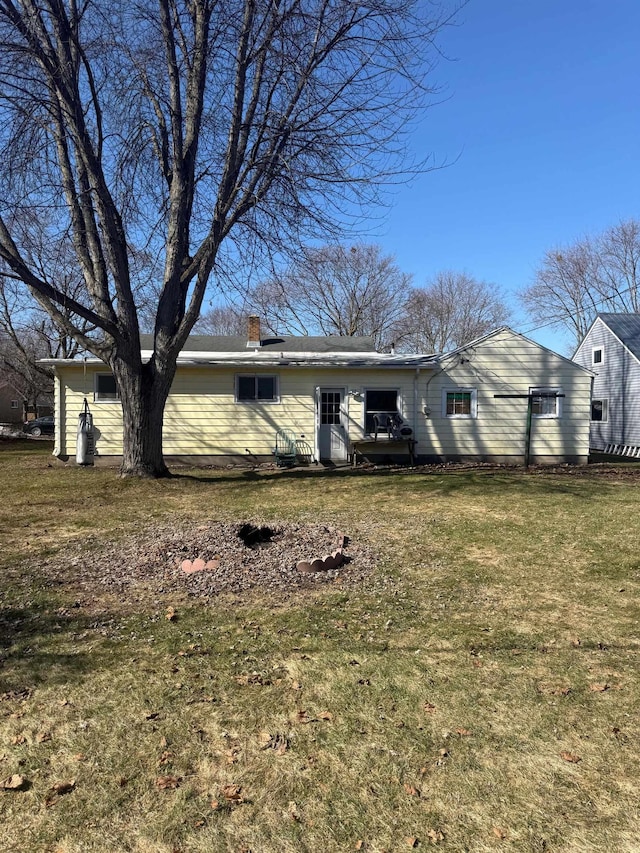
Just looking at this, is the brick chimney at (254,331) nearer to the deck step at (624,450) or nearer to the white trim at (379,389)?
the white trim at (379,389)

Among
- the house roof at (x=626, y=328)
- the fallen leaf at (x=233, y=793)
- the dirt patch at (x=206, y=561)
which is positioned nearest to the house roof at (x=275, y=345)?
the dirt patch at (x=206, y=561)

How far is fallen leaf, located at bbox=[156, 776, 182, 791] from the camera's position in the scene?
7.40 ft

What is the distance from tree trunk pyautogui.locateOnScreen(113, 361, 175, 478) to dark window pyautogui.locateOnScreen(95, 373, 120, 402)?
3632 mm

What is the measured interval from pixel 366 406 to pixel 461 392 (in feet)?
8.67

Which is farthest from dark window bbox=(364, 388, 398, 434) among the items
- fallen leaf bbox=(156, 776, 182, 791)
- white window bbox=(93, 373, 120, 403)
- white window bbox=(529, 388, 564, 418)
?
fallen leaf bbox=(156, 776, 182, 791)

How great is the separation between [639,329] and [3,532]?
23.5m

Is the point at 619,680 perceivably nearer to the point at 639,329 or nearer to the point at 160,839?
the point at 160,839

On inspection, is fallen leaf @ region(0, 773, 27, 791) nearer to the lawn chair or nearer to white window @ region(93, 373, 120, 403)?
the lawn chair

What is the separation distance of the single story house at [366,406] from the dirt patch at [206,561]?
7.44m

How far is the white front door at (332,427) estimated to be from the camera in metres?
14.0

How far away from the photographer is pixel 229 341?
1720 cm

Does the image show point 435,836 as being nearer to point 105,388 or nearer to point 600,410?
point 105,388

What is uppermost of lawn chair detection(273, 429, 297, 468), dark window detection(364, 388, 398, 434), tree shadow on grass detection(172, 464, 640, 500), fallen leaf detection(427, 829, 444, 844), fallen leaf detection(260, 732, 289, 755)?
dark window detection(364, 388, 398, 434)

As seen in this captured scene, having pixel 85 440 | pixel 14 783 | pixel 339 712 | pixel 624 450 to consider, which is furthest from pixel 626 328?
pixel 14 783
